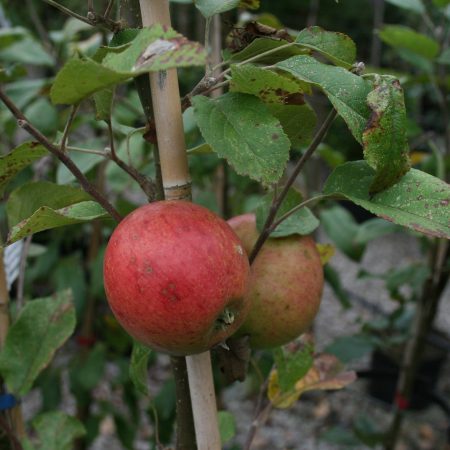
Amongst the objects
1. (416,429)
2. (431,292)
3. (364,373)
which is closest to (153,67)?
(431,292)

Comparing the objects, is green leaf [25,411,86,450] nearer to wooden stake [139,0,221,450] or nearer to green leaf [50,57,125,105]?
wooden stake [139,0,221,450]

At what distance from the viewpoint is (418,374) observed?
1854 mm

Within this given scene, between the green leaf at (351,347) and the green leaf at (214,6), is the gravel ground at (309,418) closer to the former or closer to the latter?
the green leaf at (351,347)

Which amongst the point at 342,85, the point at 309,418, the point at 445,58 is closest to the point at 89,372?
the point at 309,418

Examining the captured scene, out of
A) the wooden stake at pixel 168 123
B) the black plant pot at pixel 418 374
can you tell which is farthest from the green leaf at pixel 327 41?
the black plant pot at pixel 418 374

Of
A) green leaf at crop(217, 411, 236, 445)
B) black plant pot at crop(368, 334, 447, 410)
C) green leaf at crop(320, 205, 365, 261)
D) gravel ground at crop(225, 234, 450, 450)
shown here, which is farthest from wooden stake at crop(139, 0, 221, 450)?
black plant pot at crop(368, 334, 447, 410)

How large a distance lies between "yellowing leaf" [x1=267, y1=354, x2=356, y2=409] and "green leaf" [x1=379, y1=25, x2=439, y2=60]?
2.33ft

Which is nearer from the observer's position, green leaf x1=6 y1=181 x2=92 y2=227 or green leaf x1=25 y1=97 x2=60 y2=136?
green leaf x1=6 y1=181 x2=92 y2=227

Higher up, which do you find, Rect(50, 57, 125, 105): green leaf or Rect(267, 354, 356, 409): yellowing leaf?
Rect(50, 57, 125, 105): green leaf

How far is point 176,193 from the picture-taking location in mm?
455

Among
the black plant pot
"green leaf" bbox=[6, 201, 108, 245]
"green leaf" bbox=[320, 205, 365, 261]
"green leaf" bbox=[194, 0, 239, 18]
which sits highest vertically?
"green leaf" bbox=[194, 0, 239, 18]

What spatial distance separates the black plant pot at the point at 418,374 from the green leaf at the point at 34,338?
1.35m

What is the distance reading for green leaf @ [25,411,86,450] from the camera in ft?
2.24

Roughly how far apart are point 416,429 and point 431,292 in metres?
0.86
